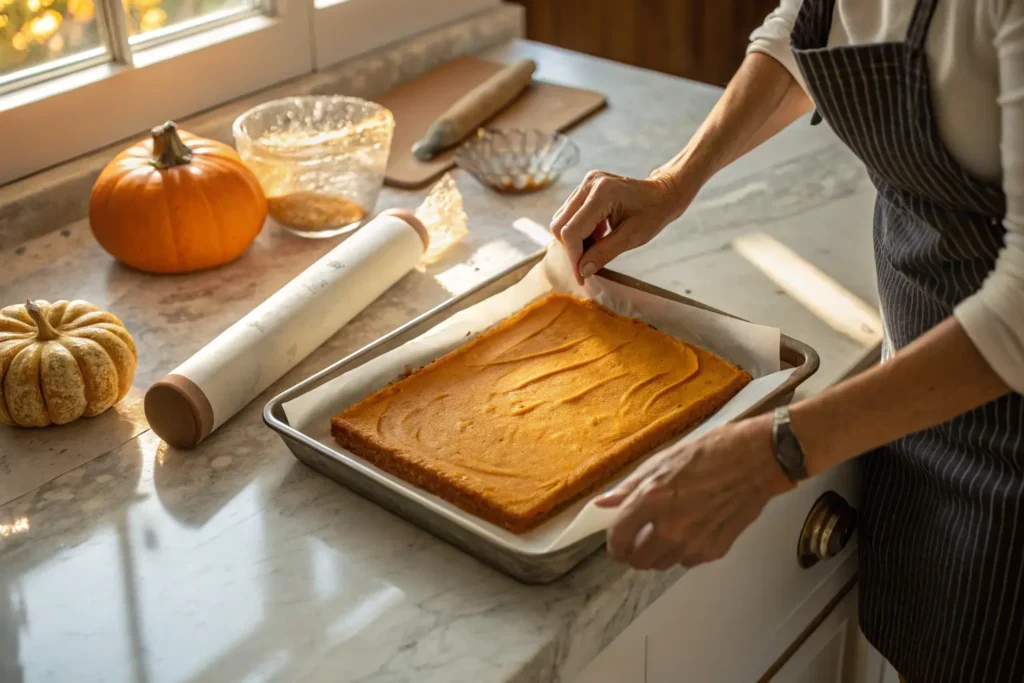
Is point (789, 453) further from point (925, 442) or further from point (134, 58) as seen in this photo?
point (134, 58)

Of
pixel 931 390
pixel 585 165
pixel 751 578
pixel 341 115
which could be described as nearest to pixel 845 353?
pixel 751 578

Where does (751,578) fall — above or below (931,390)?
below

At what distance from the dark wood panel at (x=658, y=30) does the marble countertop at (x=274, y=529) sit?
1664 millimetres

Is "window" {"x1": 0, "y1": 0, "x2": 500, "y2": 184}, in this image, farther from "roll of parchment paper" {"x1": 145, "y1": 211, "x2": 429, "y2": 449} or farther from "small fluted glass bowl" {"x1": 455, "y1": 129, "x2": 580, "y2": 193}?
"roll of parchment paper" {"x1": 145, "y1": 211, "x2": 429, "y2": 449}

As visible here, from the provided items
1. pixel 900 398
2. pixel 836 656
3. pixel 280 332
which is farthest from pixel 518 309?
pixel 836 656

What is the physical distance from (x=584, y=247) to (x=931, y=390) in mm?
448

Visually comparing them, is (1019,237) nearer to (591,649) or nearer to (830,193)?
(591,649)

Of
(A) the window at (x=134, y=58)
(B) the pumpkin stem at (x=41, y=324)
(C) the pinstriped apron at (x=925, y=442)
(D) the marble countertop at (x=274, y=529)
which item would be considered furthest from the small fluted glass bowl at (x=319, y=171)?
(C) the pinstriped apron at (x=925, y=442)

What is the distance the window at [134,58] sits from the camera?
129 cm

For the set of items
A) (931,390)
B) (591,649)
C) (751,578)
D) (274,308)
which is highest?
(931,390)

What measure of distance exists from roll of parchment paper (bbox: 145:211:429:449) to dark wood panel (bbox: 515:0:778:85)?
5.93 feet

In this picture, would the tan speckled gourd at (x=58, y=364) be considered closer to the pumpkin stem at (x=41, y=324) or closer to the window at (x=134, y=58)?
the pumpkin stem at (x=41, y=324)

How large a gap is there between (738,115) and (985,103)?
381 millimetres

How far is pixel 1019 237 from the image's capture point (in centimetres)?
71
